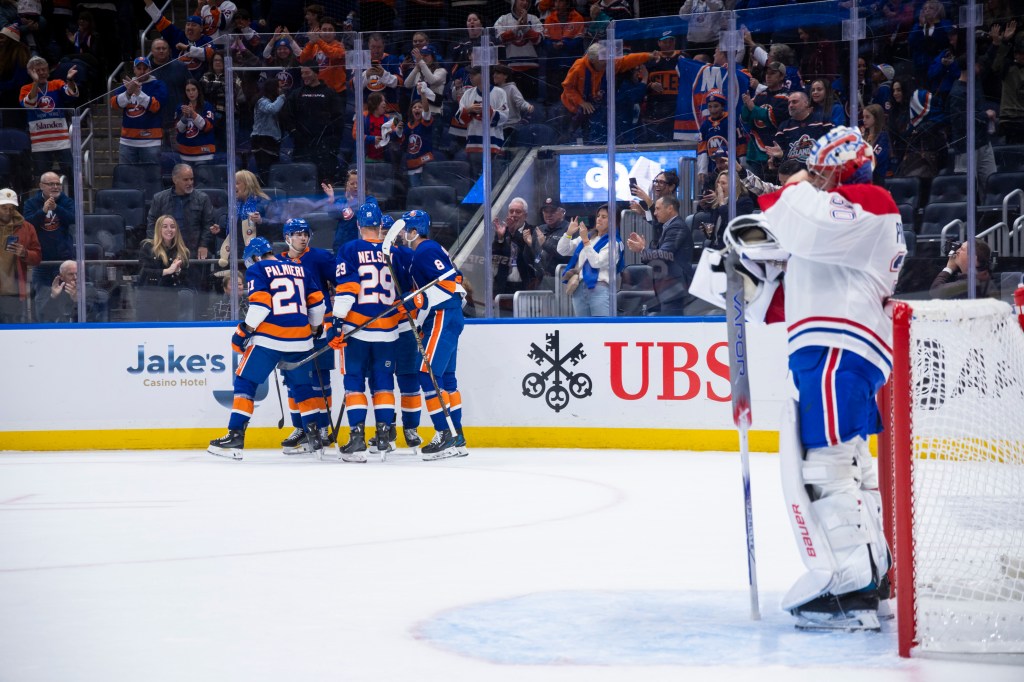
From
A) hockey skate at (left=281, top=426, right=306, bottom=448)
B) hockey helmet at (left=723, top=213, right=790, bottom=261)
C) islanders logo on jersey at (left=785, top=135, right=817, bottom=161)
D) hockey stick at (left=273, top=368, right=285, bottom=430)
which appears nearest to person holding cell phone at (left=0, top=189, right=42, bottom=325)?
hockey stick at (left=273, top=368, right=285, bottom=430)

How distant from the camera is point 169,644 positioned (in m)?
3.25

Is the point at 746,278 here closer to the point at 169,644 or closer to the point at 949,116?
the point at 169,644

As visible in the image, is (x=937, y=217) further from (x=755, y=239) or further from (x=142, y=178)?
(x=142, y=178)

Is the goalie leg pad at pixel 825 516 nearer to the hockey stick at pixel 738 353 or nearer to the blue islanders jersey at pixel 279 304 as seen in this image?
the hockey stick at pixel 738 353

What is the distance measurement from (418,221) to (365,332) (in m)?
0.74

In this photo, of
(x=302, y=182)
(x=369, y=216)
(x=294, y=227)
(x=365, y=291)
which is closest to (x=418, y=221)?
(x=369, y=216)

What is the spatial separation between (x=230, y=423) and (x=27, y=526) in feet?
8.50

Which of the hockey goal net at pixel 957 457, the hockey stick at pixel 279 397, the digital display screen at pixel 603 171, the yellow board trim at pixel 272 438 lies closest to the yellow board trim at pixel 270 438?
the yellow board trim at pixel 272 438

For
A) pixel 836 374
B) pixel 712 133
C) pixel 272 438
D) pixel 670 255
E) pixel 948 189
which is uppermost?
pixel 712 133

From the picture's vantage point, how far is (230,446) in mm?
7902

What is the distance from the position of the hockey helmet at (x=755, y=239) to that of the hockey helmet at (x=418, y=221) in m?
4.37

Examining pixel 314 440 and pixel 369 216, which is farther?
pixel 314 440

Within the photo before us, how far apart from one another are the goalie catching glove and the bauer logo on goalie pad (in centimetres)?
439

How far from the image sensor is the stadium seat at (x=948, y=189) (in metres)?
7.49
